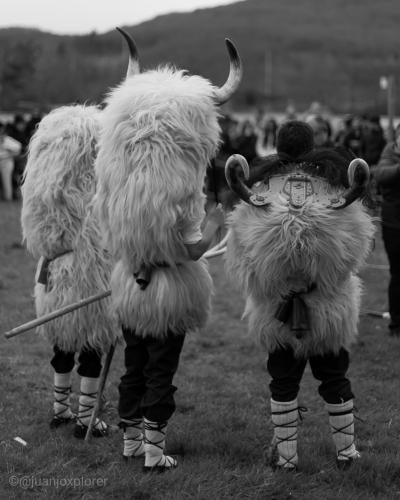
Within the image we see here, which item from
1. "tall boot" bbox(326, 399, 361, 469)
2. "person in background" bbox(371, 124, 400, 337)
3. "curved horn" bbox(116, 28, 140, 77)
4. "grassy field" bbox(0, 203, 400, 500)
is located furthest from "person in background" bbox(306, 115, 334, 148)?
"tall boot" bbox(326, 399, 361, 469)

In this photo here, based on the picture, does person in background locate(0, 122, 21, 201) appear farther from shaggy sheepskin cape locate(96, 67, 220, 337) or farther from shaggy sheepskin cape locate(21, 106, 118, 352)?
shaggy sheepskin cape locate(96, 67, 220, 337)

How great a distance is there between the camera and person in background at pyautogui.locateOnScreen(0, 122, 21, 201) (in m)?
16.9

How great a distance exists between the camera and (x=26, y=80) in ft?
217

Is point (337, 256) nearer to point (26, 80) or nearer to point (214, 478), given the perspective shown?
point (214, 478)

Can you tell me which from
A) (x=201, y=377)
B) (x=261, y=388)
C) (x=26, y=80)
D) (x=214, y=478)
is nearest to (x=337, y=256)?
(x=214, y=478)

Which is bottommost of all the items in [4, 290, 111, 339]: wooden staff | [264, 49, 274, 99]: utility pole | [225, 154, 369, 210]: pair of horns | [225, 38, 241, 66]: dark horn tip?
[4, 290, 111, 339]: wooden staff

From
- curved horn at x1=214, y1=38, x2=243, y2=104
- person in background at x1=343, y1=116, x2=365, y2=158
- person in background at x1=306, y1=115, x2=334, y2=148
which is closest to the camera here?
curved horn at x1=214, y1=38, x2=243, y2=104

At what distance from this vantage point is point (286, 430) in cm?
417

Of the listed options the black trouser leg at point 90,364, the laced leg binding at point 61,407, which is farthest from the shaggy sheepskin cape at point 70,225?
the laced leg binding at point 61,407

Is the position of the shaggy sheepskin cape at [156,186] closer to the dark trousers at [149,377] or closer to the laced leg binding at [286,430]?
the dark trousers at [149,377]

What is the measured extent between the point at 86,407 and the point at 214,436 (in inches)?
33.3

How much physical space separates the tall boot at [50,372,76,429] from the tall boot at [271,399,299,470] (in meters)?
1.50

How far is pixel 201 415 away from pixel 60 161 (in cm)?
205

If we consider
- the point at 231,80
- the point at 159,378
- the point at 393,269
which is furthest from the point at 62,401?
the point at 393,269
